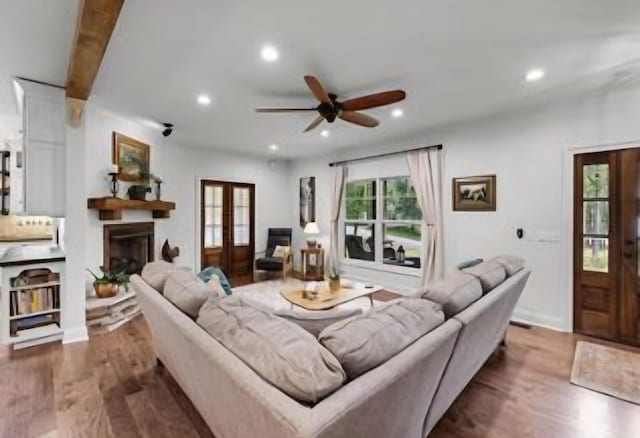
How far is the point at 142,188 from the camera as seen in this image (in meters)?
4.54

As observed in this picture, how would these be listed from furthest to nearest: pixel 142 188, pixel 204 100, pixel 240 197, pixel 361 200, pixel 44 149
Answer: pixel 240 197, pixel 361 200, pixel 142 188, pixel 204 100, pixel 44 149

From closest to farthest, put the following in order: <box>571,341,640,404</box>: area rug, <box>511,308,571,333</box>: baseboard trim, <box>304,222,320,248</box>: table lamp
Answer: <box>571,341,640,404</box>: area rug → <box>511,308,571,333</box>: baseboard trim → <box>304,222,320,248</box>: table lamp

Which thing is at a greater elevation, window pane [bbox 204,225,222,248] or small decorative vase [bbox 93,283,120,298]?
window pane [bbox 204,225,222,248]

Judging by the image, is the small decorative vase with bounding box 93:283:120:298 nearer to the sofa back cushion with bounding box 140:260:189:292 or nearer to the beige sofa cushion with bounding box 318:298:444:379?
the sofa back cushion with bounding box 140:260:189:292

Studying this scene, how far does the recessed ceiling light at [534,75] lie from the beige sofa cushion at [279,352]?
313 cm

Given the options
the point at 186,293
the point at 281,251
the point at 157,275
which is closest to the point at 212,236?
the point at 281,251

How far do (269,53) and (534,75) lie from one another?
8.05 feet

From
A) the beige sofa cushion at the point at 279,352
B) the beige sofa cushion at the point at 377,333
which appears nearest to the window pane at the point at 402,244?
the beige sofa cushion at the point at 377,333

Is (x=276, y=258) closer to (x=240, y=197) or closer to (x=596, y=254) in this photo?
(x=240, y=197)

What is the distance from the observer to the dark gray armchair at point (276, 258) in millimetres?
6188

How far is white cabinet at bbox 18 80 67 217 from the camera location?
3039 mm

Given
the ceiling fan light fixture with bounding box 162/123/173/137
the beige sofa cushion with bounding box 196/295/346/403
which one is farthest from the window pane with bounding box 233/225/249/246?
the beige sofa cushion with bounding box 196/295/346/403

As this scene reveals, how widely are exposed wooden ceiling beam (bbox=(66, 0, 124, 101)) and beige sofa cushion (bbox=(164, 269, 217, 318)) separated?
5.37ft

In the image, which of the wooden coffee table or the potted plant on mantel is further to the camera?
the potted plant on mantel
